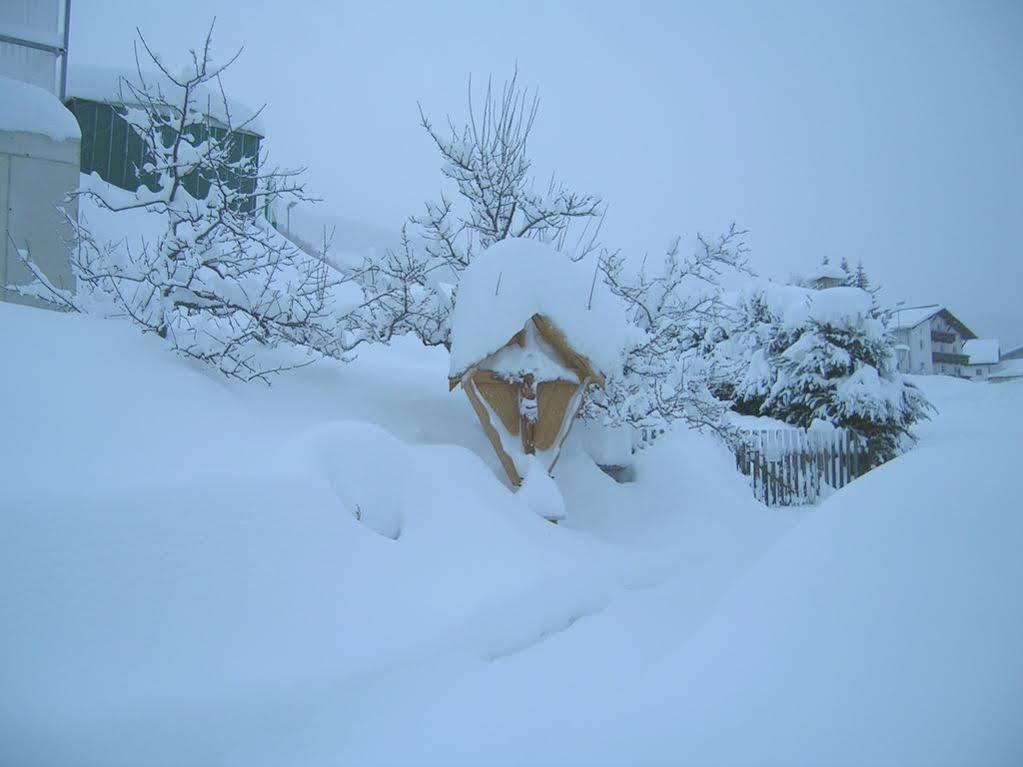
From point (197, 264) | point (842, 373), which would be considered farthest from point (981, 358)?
point (197, 264)

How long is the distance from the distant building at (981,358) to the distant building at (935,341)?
0.63 feet

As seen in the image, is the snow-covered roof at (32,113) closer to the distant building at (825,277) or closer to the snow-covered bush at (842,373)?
the snow-covered bush at (842,373)

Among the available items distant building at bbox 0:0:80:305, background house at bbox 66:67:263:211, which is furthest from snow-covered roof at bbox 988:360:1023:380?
distant building at bbox 0:0:80:305

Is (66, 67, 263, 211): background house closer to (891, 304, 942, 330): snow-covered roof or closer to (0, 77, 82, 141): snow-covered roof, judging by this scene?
(0, 77, 82, 141): snow-covered roof

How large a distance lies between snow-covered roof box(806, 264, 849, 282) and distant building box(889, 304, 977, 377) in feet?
36.6

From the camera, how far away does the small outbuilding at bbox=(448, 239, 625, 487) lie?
4465 mm

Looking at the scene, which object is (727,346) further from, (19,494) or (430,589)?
(19,494)

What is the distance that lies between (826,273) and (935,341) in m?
18.2

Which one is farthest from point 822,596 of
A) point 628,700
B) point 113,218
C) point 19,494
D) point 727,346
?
Answer: point 727,346

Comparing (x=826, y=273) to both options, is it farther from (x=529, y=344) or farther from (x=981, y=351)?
(x=981, y=351)

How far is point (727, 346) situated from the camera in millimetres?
15094

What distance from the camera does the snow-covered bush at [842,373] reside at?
10203mm

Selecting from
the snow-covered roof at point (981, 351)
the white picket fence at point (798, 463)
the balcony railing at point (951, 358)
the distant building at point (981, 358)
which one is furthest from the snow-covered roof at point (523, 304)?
the snow-covered roof at point (981, 351)

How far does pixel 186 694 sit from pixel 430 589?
42.6 inches
